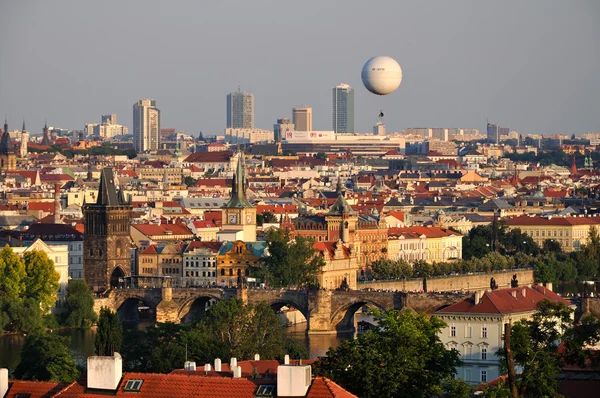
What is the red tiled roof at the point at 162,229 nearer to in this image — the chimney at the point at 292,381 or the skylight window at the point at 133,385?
the skylight window at the point at 133,385

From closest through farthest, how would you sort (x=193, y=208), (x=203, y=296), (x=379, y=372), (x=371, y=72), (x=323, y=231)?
(x=379, y=372) < (x=203, y=296) < (x=323, y=231) < (x=371, y=72) < (x=193, y=208)

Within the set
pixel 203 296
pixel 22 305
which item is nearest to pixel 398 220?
pixel 203 296

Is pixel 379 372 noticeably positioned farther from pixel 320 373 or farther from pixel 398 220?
pixel 398 220

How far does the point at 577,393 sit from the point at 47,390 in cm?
1012

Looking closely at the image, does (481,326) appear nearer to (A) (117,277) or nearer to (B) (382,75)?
(A) (117,277)

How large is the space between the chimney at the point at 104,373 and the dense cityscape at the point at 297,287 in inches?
0.9

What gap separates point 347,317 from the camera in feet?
225

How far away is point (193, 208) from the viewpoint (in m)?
111

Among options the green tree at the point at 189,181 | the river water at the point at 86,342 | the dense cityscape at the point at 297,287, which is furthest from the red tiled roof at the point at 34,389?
the green tree at the point at 189,181

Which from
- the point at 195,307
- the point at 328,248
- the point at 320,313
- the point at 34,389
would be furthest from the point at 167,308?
the point at 34,389

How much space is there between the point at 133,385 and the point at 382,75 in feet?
223

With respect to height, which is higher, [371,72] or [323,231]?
[371,72]

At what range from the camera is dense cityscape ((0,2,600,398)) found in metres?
31.6

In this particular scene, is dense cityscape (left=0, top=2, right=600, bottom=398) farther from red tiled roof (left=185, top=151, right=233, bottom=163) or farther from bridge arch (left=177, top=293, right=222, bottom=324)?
red tiled roof (left=185, top=151, right=233, bottom=163)
